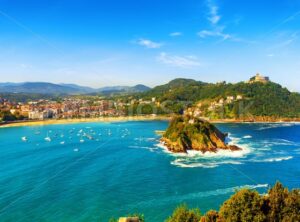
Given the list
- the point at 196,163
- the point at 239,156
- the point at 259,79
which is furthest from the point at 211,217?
the point at 259,79

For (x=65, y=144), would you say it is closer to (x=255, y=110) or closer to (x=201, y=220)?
(x=201, y=220)

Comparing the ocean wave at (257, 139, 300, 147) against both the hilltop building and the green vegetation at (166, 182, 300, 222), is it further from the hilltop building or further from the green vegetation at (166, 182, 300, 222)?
the hilltop building

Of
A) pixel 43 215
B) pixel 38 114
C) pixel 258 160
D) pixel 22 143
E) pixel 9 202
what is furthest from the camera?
pixel 38 114

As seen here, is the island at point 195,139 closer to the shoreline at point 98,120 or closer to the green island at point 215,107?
the shoreline at point 98,120

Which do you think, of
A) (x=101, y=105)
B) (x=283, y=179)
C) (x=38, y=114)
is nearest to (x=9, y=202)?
(x=283, y=179)

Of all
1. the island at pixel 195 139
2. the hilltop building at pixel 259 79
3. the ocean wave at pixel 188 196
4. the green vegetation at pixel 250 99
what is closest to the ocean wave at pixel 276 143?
the island at pixel 195 139

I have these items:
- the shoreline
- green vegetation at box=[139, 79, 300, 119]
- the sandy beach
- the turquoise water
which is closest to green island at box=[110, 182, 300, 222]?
the turquoise water

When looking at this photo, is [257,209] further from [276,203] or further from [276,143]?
[276,143]
